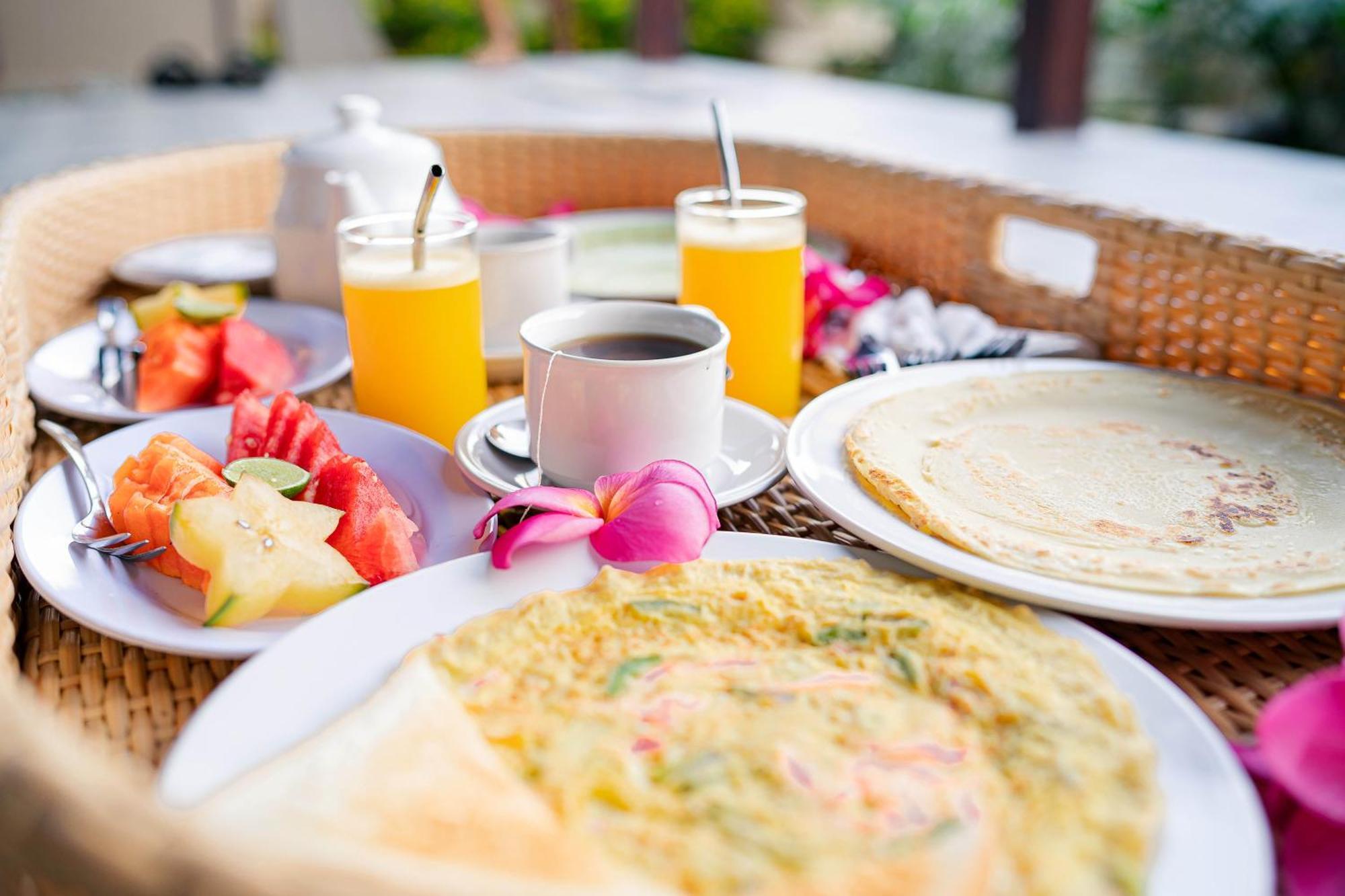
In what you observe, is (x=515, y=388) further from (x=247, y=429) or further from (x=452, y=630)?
(x=452, y=630)

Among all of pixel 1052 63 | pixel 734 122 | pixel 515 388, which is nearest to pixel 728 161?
pixel 515 388

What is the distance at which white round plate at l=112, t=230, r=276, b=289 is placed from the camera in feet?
5.94

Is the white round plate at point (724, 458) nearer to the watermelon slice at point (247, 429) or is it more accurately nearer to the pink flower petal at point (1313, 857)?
the watermelon slice at point (247, 429)

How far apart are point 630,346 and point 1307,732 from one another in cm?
76

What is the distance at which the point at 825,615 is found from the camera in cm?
83

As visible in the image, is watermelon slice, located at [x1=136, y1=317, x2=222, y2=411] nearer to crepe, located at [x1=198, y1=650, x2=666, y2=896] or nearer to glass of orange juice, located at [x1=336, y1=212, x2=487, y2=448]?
glass of orange juice, located at [x1=336, y1=212, x2=487, y2=448]

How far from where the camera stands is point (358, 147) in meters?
1.66

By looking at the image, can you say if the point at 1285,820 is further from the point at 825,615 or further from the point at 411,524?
the point at 411,524

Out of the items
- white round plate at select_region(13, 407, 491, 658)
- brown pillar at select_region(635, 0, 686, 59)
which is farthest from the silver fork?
brown pillar at select_region(635, 0, 686, 59)

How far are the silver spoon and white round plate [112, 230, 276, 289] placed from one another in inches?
32.3

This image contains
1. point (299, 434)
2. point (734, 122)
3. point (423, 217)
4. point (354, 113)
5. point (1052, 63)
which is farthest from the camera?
point (734, 122)

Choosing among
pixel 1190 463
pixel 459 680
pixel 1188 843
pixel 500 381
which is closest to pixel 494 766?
pixel 459 680

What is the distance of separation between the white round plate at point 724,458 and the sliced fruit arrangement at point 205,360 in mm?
336

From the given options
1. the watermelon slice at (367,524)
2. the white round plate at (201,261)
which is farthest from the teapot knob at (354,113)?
the watermelon slice at (367,524)
